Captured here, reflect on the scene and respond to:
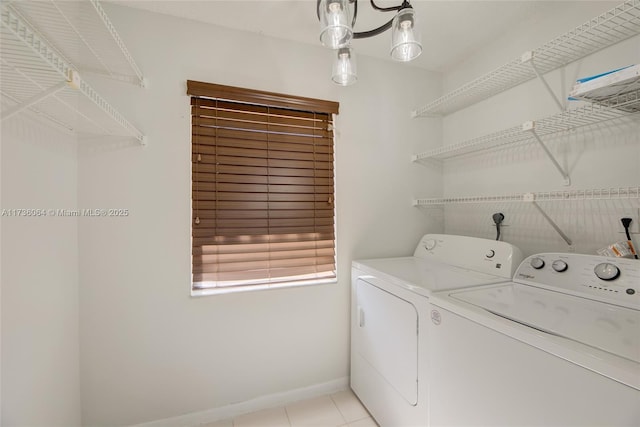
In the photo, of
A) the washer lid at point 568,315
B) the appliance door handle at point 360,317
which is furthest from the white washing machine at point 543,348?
the appliance door handle at point 360,317

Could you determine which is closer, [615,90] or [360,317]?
[615,90]

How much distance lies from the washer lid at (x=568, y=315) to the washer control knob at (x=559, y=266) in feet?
0.40

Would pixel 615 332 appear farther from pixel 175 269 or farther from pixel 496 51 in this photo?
pixel 175 269

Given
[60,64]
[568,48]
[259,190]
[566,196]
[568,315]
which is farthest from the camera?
[259,190]

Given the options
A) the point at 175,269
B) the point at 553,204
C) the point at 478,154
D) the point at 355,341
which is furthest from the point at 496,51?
the point at 175,269

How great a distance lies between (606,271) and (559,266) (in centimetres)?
16

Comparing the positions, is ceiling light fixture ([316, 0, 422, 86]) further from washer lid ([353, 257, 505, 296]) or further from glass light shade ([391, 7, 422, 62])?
washer lid ([353, 257, 505, 296])

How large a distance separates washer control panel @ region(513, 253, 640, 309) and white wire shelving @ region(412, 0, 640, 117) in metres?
0.95

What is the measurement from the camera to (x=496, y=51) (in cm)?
175

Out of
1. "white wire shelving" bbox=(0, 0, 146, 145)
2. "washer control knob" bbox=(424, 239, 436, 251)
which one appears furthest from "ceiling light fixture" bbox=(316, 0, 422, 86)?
"washer control knob" bbox=(424, 239, 436, 251)

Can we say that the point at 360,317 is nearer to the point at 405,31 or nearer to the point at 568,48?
the point at 405,31

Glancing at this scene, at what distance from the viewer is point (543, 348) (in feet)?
2.49

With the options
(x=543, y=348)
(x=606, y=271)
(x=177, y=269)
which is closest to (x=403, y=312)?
(x=543, y=348)

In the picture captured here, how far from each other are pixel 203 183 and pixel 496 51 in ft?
7.12
